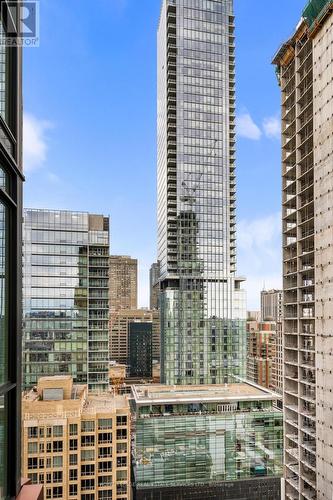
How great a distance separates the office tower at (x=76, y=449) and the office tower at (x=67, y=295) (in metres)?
22.4

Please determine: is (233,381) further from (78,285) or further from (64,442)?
(64,442)

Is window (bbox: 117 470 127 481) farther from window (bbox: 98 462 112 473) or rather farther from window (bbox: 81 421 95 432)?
window (bbox: 81 421 95 432)

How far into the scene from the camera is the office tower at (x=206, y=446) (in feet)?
198

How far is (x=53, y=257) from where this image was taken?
70312 mm

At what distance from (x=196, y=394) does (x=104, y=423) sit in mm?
26187

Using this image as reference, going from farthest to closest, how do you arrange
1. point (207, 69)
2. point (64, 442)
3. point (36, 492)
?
point (207, 69) < point (64, 442) < point (36, 492)

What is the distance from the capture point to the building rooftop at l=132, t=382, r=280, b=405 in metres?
63.7

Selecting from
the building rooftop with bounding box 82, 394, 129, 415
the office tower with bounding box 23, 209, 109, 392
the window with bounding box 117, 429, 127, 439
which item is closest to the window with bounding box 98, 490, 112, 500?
the window with bounding box 117, 429, 127, 439

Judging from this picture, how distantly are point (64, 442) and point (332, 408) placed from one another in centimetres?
2770

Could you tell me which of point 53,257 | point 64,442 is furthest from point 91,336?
point 64,442

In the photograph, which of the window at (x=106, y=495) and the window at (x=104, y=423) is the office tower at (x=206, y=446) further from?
the window at (x=104, y=423)

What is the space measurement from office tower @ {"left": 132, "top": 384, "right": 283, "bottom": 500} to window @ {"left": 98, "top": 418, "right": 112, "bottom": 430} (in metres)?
17.5

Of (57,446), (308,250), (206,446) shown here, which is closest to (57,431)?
(57,446)

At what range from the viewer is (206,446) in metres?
62.5
